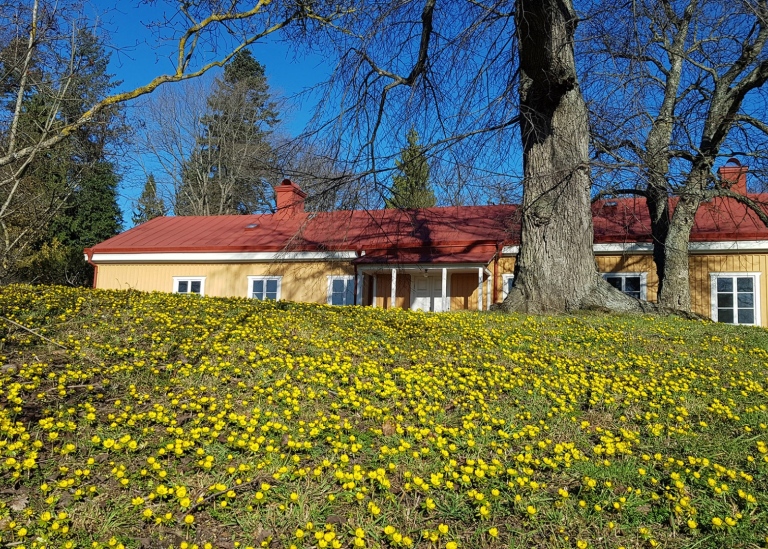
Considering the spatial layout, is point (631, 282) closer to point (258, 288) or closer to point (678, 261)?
point (678, 261)

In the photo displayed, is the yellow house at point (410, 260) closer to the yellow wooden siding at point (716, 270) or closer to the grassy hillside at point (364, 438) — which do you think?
the yellow wooden siding at point (716, 270)

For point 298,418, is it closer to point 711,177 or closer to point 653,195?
point 653,195

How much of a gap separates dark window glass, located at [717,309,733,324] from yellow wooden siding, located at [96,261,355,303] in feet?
31.2

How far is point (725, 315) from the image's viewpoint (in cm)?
1498

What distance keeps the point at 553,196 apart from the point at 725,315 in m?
8.10

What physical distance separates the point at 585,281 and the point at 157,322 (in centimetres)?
648

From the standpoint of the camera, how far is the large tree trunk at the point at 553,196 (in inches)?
366

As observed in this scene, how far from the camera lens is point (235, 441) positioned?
4055mm

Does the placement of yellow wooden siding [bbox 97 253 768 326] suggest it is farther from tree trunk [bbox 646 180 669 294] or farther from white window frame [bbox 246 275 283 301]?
tree trunk [bbox 646 180 669 294]

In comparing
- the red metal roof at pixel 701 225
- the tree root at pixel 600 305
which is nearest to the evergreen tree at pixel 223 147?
the red metal roof at pixel 701 225

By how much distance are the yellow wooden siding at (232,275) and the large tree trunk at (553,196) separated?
8.22 m

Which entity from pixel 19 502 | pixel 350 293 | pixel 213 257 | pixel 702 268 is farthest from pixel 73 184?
pixel 702 268

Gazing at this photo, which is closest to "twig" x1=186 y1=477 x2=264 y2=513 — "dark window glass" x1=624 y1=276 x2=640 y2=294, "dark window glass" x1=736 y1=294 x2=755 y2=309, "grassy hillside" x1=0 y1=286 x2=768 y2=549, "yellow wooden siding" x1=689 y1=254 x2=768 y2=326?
"grassy hillside" x1=0 y1=286 x2=768 y2=549

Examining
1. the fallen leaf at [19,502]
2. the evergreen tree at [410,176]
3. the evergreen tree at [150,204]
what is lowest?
the fallen leaf at [19,502]
